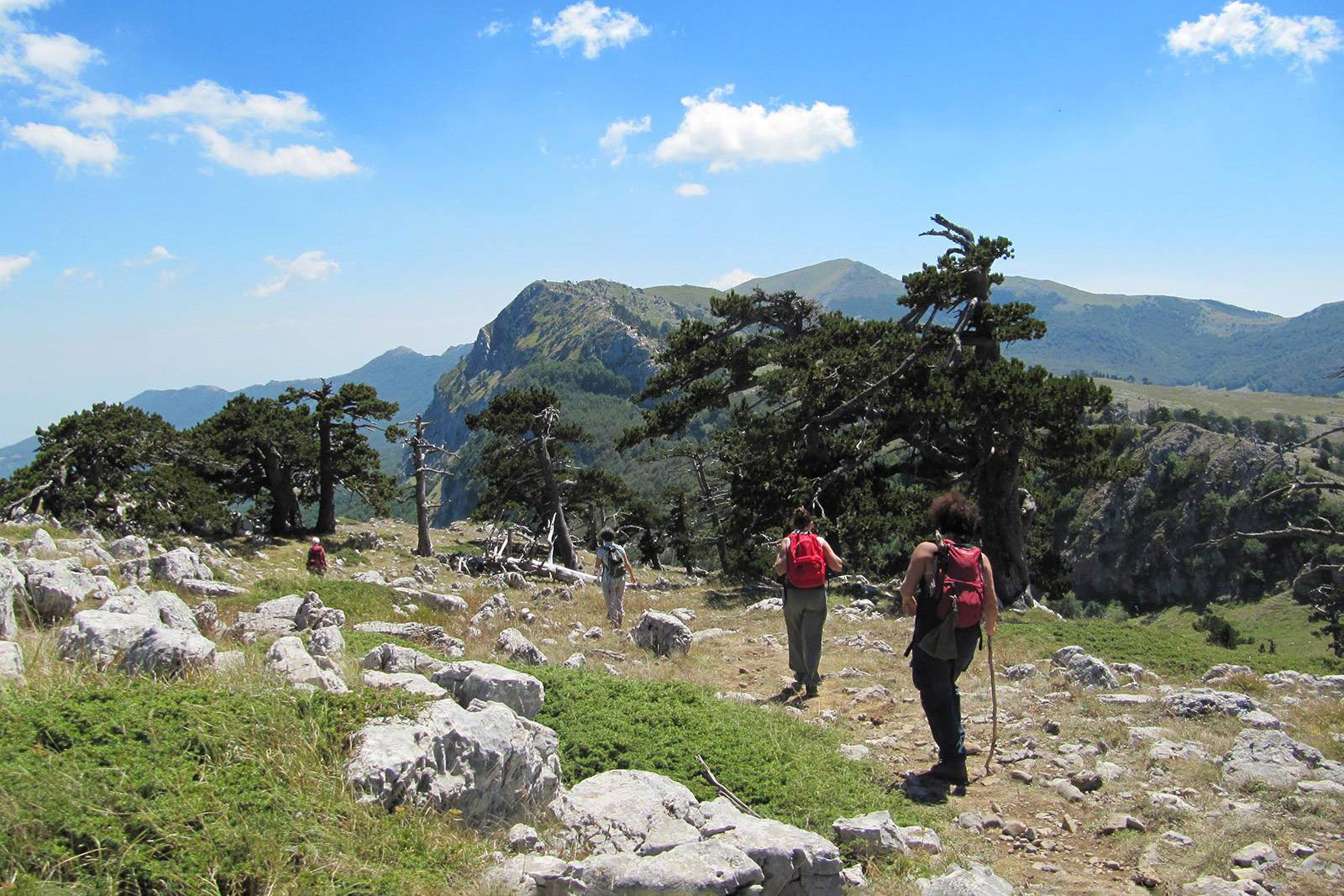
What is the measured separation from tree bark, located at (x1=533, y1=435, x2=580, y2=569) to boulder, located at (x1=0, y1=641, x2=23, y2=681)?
21.5 metres

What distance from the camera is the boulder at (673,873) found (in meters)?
→ 3.81

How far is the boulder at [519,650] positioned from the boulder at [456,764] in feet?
13.5

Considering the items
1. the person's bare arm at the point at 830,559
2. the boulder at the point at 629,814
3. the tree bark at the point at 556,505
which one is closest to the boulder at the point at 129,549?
the person's bare arm at the point at 830,559

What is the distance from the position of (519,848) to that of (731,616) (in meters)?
10.6

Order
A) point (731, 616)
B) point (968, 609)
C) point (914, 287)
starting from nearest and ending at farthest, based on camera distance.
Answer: point (968, 609) → point (731, 616) → point (914, 287)

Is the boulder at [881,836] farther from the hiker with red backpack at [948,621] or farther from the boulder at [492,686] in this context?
the boulder at [492,686]

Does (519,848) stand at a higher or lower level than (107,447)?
lower

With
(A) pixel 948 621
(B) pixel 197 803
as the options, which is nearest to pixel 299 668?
(B) pixel 197 803

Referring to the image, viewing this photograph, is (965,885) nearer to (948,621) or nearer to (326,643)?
(948,621)

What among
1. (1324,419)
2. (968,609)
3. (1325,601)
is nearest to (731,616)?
(968,609)

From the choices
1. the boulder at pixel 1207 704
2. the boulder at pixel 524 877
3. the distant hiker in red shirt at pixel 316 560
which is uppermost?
the boulder at pixel 524 877

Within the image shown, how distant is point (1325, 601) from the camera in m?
21.6

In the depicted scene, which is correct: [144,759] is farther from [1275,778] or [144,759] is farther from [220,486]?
[220,486]

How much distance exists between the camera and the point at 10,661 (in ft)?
17.5
